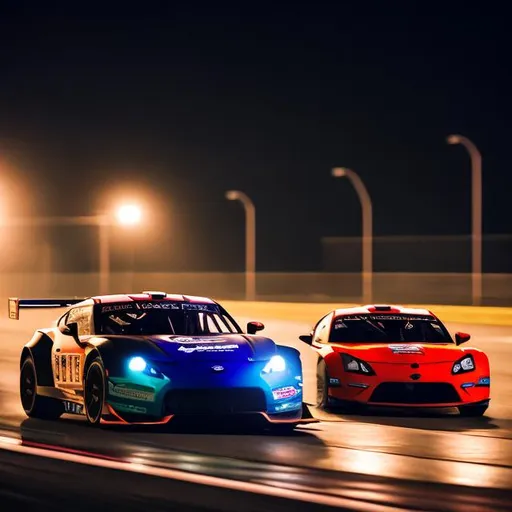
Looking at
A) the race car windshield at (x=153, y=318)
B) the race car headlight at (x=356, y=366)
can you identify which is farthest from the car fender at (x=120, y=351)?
the race car headlight at (x=356, y=366)

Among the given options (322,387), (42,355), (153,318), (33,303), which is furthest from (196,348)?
(33,303)

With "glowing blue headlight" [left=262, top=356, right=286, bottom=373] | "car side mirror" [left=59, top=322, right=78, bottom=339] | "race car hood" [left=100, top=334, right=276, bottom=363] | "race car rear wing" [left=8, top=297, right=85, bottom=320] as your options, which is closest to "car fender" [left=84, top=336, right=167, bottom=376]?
"race car hood" [left=100, top=334, right=276, bottom=363]

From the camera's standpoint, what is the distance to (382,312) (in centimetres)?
1720

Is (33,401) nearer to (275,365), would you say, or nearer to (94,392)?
(94,392)

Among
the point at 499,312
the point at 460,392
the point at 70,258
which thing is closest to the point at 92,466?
the point at 460,392

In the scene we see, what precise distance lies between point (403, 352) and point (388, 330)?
151cm

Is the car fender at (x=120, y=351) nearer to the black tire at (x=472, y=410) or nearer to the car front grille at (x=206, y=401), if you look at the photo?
the car front grille at (x=206, y=401)

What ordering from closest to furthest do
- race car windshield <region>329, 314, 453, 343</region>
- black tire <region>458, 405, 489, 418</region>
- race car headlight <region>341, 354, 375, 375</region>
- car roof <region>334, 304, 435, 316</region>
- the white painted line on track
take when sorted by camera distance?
the white painted line on track
race car headlight <region>341, 354, 375, 375</region>
black tire <region>458, 405, 489, 418</region>
race car windshield <region>329, 314, 453, 343</region>
car roof <region>334, 304, 435, 316</region>

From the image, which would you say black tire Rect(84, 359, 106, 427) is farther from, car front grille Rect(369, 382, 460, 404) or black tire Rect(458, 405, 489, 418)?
black tire Rect(458, 405, 489, 418)

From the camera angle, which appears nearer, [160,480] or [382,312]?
[160,480]

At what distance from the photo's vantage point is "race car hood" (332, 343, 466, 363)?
15641 millimetres

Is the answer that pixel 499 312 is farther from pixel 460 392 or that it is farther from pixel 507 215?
pixel 507 215

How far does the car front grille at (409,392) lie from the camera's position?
1548 centimetres

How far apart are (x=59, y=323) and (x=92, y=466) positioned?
5.35m
